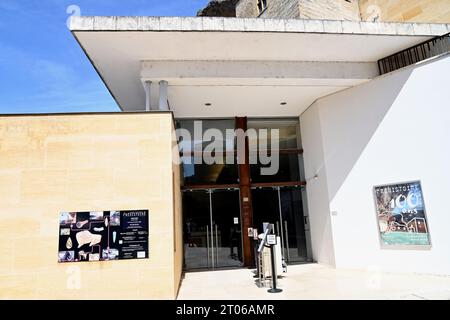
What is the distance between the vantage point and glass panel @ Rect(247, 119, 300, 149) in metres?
11.8

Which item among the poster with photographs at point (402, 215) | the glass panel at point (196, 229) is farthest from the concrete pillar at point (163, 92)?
the poster with photographs at point (402, 215)

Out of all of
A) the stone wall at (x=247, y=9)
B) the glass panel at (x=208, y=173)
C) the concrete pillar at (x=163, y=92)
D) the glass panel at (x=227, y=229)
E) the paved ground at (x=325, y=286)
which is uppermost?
the stone wall at (x=247, y=9)

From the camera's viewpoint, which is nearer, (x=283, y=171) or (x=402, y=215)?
(x=402, y=215)

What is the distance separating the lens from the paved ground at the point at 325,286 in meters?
6.05

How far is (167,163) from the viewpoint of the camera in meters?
6.69

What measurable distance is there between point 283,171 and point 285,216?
1.60 m

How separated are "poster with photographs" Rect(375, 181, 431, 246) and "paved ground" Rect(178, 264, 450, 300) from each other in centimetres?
86

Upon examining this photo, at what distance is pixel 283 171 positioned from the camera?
1145 centimetres

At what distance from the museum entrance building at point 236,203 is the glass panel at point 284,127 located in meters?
0.04

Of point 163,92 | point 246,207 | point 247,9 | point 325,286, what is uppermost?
point 247,9

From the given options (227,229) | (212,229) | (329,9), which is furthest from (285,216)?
(329,9)

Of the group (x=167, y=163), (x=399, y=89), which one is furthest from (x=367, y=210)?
(x=167, y=163)

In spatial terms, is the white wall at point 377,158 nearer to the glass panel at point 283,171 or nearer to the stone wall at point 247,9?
the glass panel at point 283,171

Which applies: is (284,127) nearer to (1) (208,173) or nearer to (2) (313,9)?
(1) (208,173)
